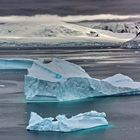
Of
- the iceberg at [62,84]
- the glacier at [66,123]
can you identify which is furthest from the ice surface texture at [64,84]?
the glacier at [66,123]

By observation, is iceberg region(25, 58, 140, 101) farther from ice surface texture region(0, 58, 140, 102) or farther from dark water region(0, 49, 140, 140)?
dark water region(0, 49, 140, 140)

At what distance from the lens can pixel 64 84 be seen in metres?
17.5

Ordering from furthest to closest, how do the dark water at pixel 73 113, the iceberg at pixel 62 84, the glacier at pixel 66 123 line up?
the iceberg at pixel 62 84 → the glacier at pixel 66 123 → the dark water at pixel 73 113

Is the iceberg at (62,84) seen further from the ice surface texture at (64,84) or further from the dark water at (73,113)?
the dark water at (73,113)

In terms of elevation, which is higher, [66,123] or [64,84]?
[64,84]

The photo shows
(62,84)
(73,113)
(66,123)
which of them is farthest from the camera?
(62,84)

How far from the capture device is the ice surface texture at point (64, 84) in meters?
17.6

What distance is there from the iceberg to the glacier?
11.5ft

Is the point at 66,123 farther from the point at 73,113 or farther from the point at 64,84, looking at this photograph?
the point at 64,84

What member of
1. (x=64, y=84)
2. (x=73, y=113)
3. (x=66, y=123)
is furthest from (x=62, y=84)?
(x=66, y=123)

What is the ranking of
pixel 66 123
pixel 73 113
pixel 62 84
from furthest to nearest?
pixel 62 84
pixel 73 113
pixel 66 123

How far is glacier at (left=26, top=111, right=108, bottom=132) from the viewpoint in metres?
13.4

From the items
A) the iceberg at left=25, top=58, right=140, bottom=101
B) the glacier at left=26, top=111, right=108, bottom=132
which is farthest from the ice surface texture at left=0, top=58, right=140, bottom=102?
the glacier at left=26, top=111, right=108, bottom=132

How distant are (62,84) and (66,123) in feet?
13.1
